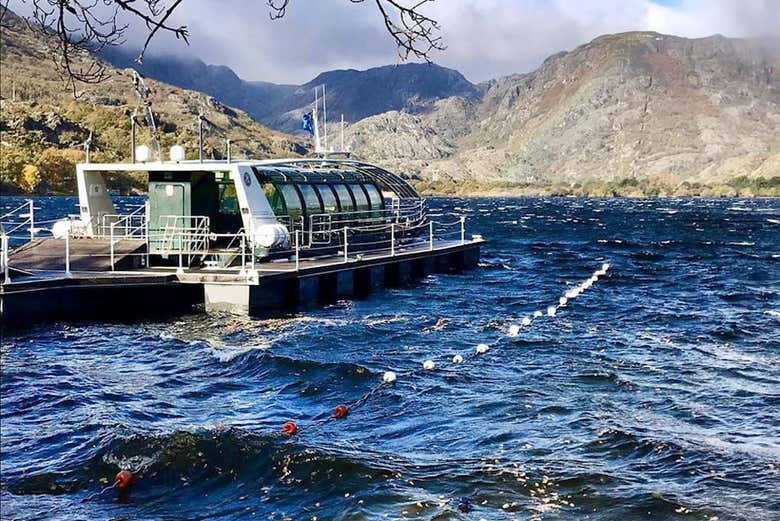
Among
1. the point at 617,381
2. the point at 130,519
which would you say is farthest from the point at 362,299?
the point at 130,519

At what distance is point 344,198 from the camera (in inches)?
1331

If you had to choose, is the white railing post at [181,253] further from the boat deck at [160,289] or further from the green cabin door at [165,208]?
the green cabin door at [165,208]

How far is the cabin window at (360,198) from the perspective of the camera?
34.8m

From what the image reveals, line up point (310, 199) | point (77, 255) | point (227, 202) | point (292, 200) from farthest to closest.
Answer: point (310, 199) → point (292, 200) → point (227, 202) → point (77, 255)

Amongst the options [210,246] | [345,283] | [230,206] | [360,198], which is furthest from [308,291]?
[360,198]

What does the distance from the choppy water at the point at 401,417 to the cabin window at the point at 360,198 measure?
7261 mm

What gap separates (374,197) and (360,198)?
4.38ft

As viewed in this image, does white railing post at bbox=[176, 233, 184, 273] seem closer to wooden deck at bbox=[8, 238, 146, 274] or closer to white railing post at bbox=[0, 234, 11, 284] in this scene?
wooden deck at bbox=[8, 238, 146, 274]

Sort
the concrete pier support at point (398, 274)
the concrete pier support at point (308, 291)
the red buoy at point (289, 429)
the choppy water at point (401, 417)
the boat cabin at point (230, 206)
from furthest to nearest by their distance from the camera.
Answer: the concrete pier support at point (398, 274) < the boat cabin at point (230, 206) < the concrete pier support at point (308, 291) < the red buoy at point (289, 429) < the choppy water at point (401, 417)

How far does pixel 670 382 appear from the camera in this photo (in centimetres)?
1764

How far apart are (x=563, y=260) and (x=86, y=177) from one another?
1094 inches

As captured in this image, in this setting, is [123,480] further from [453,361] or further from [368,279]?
[368,279]

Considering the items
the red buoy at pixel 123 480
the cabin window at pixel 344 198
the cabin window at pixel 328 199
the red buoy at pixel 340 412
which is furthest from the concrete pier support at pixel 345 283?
the red buoy at pixel 123 480

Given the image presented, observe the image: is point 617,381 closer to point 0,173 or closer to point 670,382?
point 670,382
